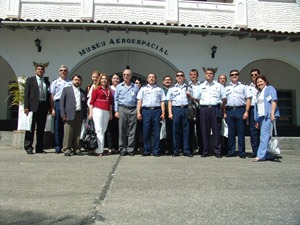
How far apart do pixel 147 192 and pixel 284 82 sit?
11.1 m

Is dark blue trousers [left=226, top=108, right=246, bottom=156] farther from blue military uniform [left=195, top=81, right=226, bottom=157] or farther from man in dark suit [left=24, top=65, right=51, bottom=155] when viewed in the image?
man in dark suit [left=24, top=65, right=51, bottom=155]

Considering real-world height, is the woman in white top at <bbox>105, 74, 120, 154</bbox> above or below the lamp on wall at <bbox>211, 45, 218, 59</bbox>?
below

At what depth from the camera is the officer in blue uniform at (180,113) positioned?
7613mm

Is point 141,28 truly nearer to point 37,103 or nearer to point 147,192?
point 37,103

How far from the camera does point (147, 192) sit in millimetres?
4211

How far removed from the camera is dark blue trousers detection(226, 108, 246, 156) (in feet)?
24.9

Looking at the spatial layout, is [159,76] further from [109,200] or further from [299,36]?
[109,200]

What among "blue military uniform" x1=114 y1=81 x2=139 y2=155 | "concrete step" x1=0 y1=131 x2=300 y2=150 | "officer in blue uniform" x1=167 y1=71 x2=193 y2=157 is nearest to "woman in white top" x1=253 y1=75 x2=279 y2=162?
"officer in blue uniform" x1=167 y1=71 x2=193 y2=157

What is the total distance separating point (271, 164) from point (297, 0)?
314 inches

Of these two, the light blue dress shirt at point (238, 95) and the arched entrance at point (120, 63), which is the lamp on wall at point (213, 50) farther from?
the light blue dress shirt at point (238, 95)

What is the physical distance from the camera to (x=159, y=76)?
12930mm

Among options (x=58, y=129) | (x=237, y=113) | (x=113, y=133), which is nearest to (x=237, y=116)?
(x=237, y=113)

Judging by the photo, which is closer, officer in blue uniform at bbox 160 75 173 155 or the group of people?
the group of people

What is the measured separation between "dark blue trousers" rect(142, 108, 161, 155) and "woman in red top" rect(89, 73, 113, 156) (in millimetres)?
897
